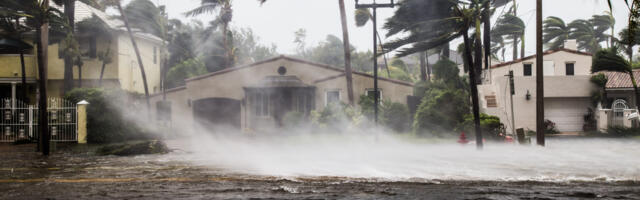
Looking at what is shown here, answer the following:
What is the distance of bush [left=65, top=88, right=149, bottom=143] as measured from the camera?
2116 cm

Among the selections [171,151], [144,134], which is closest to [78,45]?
[144,134]

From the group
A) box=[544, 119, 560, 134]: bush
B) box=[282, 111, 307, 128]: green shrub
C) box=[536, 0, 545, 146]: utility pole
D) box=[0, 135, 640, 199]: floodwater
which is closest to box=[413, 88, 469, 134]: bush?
box=[0, 135, 640, 199]: floodwater

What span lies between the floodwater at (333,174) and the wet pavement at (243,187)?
19 mm

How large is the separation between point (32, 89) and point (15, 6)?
950 cm

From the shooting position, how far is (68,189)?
10.0 m

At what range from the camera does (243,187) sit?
32.8 feet

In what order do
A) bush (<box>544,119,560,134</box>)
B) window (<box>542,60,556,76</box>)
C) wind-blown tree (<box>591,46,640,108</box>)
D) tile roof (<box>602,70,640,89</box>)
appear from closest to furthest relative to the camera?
wind-blown tree (<box>591,46,640,108</box>)
bush (<box>544,119,560,134</box>)
tile roof (<box>602,70,640,89</box>)
window (<box>542,60,556,76</box>)

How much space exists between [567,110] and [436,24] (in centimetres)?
1800

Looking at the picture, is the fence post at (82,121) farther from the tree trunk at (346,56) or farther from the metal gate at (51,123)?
the tree trunk at (346,56)

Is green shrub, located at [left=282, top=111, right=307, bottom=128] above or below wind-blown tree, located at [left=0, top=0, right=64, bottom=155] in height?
below

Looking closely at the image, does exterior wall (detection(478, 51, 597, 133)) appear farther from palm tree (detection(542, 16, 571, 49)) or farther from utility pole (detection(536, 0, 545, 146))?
palm tree (detection(542, 16, 571, 49))

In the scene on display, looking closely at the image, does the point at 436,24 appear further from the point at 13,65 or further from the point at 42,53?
the point at 13,65

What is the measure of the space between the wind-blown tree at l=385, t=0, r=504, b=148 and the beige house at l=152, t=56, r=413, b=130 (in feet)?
44.1

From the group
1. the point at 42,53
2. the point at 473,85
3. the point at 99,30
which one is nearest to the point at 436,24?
the point at 473,85
